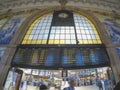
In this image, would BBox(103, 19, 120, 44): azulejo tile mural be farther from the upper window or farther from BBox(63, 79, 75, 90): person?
BBox(63, 79, 75, 90): person

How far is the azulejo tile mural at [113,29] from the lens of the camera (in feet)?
37.8

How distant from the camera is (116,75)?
354 inches

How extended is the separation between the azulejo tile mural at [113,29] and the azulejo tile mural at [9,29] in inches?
250

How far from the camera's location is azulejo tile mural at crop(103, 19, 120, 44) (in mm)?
11520

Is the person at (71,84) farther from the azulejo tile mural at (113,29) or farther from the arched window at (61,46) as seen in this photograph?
the azulejo tile mural at (113,29)

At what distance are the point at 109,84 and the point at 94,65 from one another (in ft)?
4.59

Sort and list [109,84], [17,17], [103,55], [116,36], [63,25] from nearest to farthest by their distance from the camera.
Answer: [109,84] < [103,55] < [116,36] < [63,25] < [17,17]

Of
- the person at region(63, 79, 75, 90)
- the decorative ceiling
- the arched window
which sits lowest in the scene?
the person at region(63, 79, 75, 90)

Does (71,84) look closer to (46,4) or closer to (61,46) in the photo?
(61,46)

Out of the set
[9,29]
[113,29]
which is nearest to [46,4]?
[9,29]

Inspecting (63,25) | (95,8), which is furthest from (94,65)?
(95,8)

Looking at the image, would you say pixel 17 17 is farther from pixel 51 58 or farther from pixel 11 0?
pixel 51 58

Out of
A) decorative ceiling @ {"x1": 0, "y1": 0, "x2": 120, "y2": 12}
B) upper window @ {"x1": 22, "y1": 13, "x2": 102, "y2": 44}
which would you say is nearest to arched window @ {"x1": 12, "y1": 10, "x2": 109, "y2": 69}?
upper window @ {"x1": 22, "y1": 13, "x2": 102, "y2": 44}

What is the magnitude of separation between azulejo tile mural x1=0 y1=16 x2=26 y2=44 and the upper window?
941 millimetres
